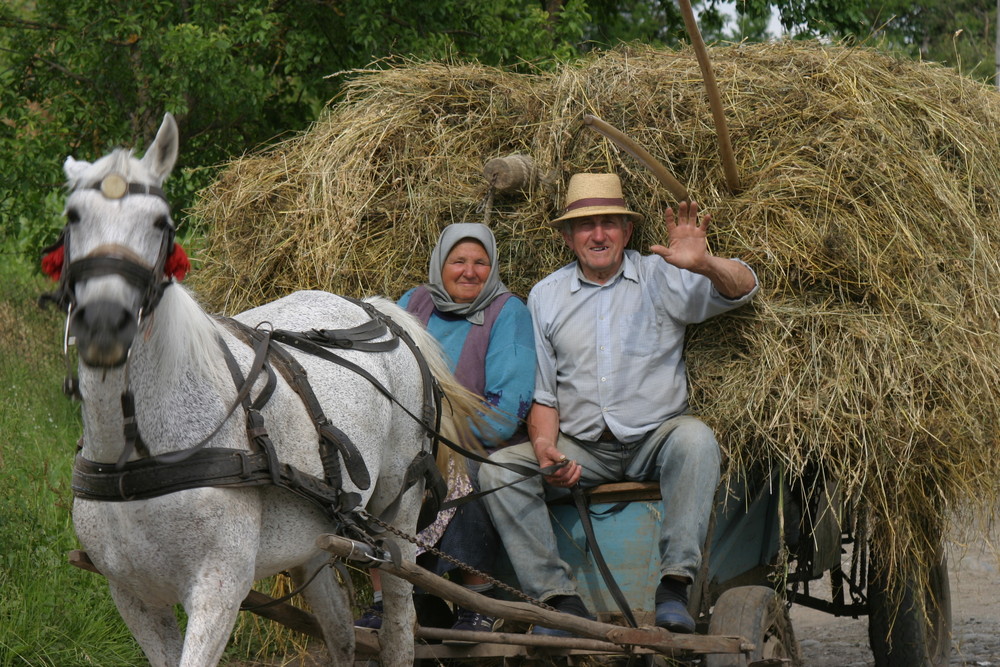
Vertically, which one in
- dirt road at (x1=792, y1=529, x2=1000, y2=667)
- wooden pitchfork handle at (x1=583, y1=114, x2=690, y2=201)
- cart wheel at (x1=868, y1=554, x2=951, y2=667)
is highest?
wooden pitchfork handle at (x1=583, y1=114, x2=690, y2=201)

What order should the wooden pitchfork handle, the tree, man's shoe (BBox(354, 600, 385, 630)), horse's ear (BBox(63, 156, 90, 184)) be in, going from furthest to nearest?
the tree
man's shoe (BBox(354, 600, 385, 630))
the wooden pitchfork handle
horse's ear (BBox(63, 156, 90, 184))

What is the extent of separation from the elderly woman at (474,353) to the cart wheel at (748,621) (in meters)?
0.83

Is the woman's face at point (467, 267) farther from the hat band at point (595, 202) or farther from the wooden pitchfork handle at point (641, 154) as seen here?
the wooden pitchfork handle at point (641, 154)

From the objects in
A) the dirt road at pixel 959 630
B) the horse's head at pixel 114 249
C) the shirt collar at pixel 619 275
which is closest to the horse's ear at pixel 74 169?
the horse's head at pixel 114 249

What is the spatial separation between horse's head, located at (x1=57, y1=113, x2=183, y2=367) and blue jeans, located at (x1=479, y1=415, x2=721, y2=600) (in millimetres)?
1791

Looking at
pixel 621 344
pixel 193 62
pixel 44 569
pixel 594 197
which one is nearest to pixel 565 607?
pixel 621 344

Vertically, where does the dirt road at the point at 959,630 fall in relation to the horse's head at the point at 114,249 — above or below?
below

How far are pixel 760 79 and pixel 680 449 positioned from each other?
163 cm

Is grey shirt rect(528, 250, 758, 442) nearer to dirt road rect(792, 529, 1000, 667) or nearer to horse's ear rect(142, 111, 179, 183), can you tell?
dirt road rect(792, 529, 1000, 667)

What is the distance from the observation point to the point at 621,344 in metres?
4.26

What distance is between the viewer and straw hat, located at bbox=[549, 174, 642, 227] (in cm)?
431

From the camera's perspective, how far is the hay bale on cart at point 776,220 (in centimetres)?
385

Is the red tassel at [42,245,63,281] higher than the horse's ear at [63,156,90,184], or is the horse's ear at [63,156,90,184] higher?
the horse's ear at [63,156,90,184]

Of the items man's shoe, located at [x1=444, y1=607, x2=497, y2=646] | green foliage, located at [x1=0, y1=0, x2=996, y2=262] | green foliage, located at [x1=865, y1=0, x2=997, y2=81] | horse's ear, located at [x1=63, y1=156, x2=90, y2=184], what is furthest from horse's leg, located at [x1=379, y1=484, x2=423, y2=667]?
green foliage, located at [x1=865, y1=0, x2=997, y2=81]
